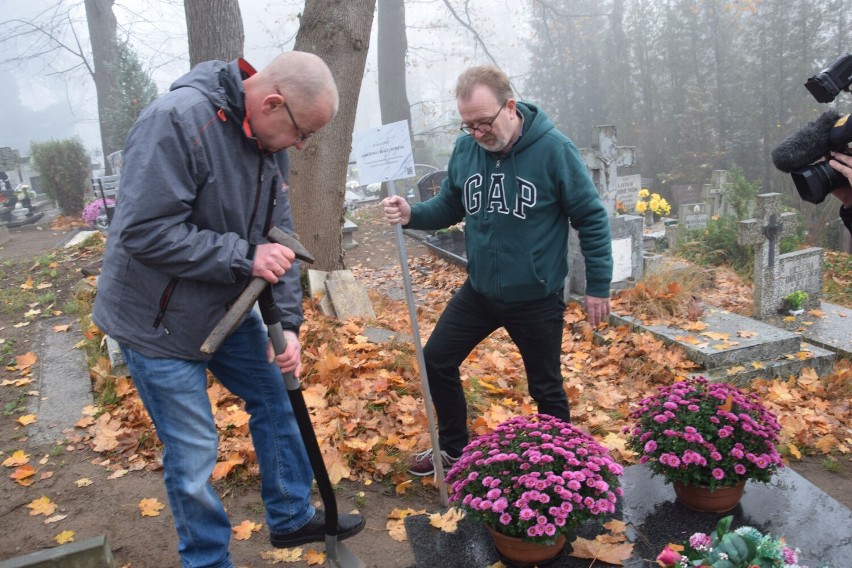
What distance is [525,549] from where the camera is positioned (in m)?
2.29

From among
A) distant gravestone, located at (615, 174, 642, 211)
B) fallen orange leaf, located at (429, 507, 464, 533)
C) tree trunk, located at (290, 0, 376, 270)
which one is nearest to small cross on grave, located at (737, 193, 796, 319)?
tree trunk, located at (290, 0, 376, 270)

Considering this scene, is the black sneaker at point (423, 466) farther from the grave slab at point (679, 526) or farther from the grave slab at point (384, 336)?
the grave slab at point (384, 336)

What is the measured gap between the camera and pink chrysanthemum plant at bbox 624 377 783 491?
8.25ft

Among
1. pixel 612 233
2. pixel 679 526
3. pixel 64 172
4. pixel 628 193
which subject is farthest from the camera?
pixel 64 172

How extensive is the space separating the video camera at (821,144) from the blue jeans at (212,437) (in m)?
2.00

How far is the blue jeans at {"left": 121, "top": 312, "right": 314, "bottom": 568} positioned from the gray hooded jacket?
11 cm

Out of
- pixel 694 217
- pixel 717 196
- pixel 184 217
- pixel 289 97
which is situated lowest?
pixel 694 217

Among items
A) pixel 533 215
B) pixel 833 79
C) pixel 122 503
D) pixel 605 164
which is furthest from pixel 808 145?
pixel 605 164

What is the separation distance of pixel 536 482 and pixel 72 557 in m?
1.69

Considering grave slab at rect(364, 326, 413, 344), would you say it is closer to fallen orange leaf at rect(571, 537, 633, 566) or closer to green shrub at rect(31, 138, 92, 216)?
fallen orange leaf at rect(571, 537, 633, 566)

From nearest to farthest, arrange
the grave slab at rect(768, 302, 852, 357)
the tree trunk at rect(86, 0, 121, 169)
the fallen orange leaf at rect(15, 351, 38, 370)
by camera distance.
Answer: the fallen orange leaf at rect(15, 351, 38, 370) < the grave slab at rect(768, 302, 852, 357) < the tree trunk at rect(86, 0, 121, 169)

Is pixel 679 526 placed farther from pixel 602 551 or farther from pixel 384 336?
pixel 384 336

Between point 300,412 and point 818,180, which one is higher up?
point 818,180

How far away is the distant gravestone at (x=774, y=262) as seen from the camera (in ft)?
19.4
